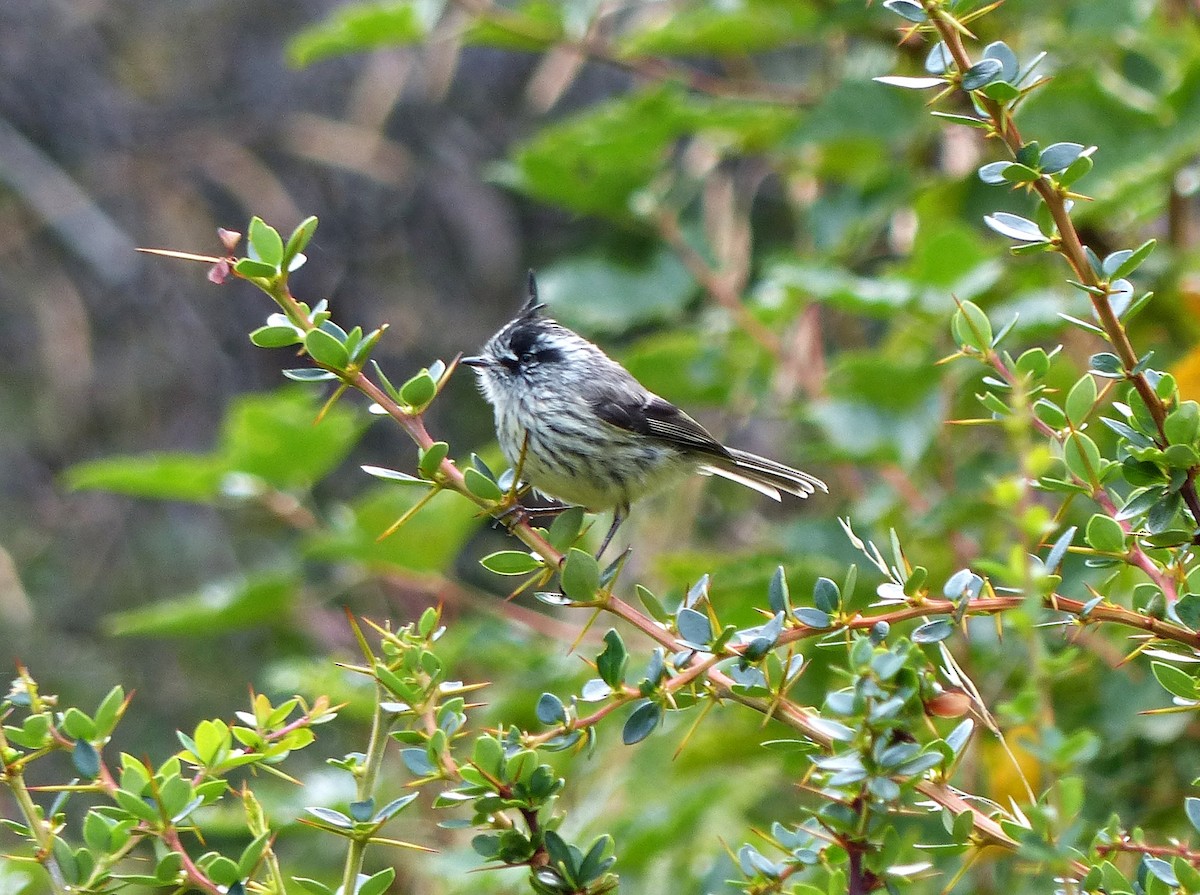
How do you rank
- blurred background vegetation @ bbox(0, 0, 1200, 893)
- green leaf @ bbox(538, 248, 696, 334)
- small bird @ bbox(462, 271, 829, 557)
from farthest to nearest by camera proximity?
1. green leaf @ bbox(538, 248, 696, 334)
2. small bird @ bbox(462, 271, 829, 557)
3. blurred background vegetation @ bbox(0, 0, 1200, 893)

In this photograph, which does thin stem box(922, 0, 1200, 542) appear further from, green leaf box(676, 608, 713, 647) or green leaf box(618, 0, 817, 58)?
green leaf box(618, 0, 817, 58)

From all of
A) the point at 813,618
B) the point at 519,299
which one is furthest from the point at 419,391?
the point at 519,299

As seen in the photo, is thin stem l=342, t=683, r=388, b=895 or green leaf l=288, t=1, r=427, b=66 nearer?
thin stem l=342, t=683, r=388, b=895

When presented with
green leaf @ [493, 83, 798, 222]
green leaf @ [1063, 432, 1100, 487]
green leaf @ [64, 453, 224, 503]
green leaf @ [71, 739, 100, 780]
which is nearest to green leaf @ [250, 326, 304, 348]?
green leaf @ [71, 739, 100, 780]

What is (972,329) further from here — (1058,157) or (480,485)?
(480,485)

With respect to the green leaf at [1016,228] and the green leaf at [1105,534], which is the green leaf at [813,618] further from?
the green leaf at [1016,228]

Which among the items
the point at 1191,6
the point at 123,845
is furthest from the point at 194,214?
the point at 123,845

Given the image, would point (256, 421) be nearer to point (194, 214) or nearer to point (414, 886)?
point (414, 886)

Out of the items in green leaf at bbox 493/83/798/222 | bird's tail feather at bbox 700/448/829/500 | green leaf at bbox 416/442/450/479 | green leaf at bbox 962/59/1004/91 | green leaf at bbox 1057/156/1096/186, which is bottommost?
bird's tail feather at bbox 700/448/829/500

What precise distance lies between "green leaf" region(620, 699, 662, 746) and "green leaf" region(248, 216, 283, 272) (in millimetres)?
543

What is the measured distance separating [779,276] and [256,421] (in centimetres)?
124

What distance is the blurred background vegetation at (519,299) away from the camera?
2848 millimetres

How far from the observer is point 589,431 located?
3086 mm

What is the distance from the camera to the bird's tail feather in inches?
119
